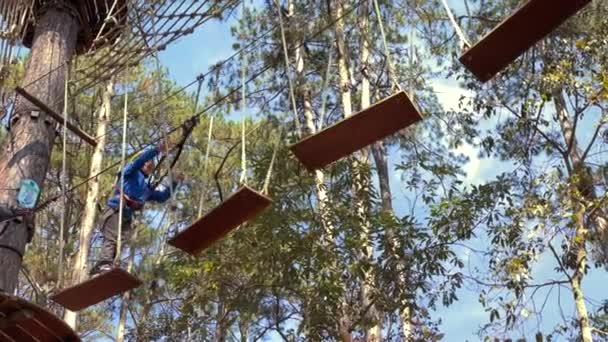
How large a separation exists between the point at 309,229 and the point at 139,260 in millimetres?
6592

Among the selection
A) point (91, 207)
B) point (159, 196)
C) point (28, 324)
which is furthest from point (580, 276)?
point (91, 207)

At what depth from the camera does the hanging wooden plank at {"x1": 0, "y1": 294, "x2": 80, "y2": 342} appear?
250cm

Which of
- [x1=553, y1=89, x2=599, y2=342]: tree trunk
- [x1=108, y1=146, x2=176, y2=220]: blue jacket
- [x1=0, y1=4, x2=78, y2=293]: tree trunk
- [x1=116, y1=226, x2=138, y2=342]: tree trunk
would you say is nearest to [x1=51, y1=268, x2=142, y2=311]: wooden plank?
[x1=0, y1=4, x2=78, y2=293]: tree trunk

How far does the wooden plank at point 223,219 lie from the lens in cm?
263

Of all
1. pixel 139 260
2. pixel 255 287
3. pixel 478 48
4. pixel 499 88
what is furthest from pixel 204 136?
pixel 478 48

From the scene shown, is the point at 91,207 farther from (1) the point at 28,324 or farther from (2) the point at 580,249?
(1) the point at 28,324

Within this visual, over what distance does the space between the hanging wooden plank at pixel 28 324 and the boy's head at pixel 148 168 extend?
1.52 meters

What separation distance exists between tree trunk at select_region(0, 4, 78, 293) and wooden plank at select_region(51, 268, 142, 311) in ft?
0.79

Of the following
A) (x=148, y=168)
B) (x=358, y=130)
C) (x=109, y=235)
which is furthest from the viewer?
(x=148, y=168)

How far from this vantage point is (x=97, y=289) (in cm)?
308

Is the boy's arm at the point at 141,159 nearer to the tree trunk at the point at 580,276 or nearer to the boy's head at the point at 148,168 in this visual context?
the boy's head at the point at 148,168

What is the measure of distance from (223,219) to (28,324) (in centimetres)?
72

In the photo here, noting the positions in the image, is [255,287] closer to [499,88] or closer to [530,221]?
[530,221]

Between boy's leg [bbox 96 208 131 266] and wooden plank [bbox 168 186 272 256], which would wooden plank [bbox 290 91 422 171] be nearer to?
wooden plank [bbox 168 186 272 256]
